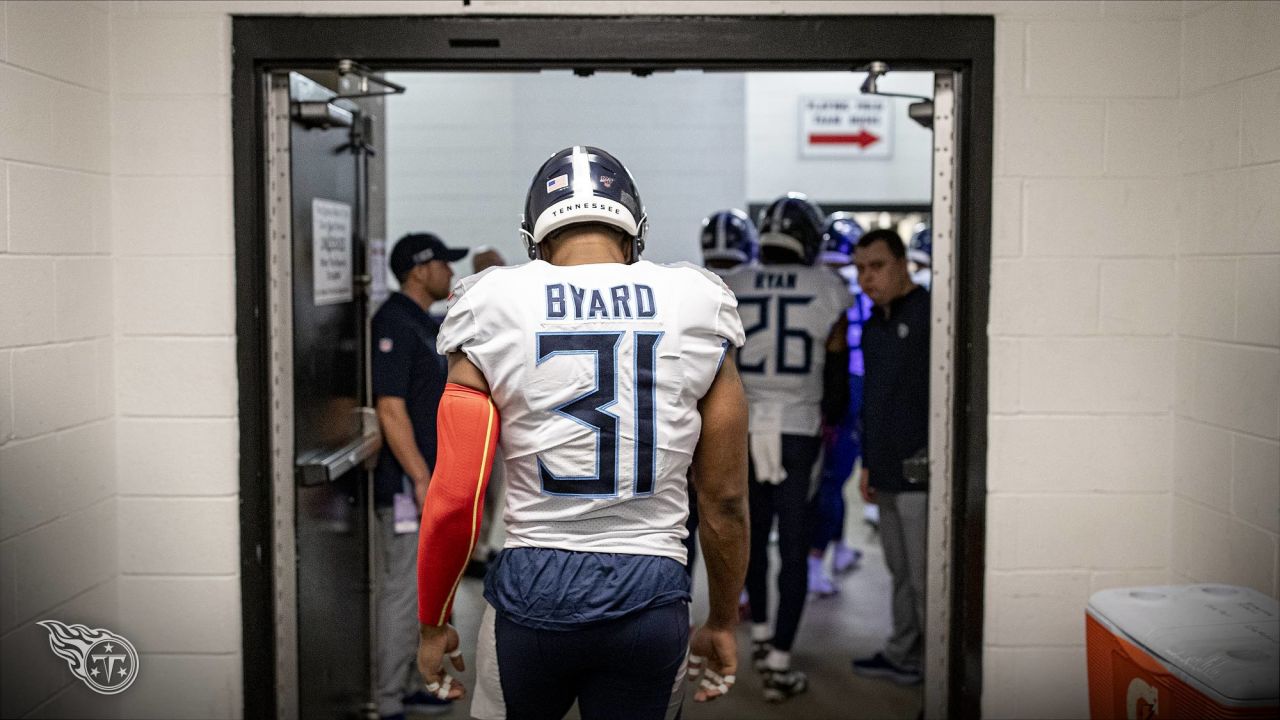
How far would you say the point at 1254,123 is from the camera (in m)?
2.61

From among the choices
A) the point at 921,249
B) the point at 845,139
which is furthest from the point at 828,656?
the point at 845,139

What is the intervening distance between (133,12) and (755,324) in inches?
94.7

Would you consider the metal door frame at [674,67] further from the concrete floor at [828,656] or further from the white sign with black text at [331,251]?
the concrete floor at [828,656]

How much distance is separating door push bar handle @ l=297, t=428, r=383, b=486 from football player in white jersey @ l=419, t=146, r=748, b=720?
111cm

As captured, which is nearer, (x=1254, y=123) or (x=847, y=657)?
(x=1254, y=123)

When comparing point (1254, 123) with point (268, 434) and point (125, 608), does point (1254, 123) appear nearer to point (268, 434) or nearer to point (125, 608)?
point (268, 434)

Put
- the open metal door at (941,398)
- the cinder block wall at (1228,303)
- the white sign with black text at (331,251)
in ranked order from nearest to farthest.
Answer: the cinder block wall at (1228,303), the open metal door at (941,398), the white sign with black text at (331,251)

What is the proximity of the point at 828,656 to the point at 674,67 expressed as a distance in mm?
2672

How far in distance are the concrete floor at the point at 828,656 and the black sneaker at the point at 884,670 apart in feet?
0.12

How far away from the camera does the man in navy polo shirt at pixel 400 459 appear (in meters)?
3.59

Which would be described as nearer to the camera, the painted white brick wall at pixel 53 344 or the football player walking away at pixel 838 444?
the painted white brick wall at pixel 53 344

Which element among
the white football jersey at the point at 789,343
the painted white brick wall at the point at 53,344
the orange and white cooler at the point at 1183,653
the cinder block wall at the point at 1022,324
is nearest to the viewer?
the orange and white cooler at the point at 1183,653

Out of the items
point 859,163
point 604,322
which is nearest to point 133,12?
point 604,322

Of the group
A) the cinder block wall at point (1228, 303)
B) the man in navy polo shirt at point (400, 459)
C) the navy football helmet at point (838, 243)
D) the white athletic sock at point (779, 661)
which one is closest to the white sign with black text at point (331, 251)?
the man in navy polo shirt at point (400, 459)
